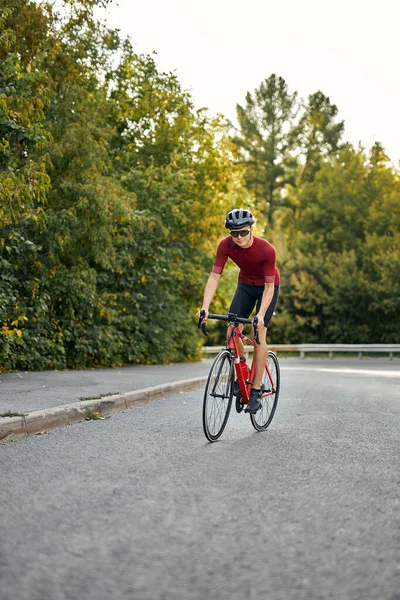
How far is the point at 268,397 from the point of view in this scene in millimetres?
8398

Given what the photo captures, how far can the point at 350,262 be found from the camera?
147 feet

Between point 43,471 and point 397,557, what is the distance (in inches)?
111

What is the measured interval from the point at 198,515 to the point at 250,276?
377 centimetres

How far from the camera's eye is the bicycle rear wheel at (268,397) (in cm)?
809

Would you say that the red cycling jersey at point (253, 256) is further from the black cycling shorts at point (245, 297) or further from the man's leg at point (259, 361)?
the man's leg at point (259, 361)

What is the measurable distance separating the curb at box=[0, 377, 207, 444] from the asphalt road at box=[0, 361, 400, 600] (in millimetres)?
219

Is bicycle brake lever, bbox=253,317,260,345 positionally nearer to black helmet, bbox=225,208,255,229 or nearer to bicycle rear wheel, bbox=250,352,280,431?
bicycle rear wheel, bbox=250,352,280,431

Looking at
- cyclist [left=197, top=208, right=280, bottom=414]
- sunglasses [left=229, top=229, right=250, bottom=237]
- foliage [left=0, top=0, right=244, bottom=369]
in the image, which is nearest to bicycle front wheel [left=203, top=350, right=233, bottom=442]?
cyclist [left=197, top=208, right=280, bottom=414]

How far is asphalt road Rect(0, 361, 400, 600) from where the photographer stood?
11.0 feet

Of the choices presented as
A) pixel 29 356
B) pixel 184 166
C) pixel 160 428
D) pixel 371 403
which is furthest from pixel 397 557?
pixel 184 166

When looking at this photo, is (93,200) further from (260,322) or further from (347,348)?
(347,348)

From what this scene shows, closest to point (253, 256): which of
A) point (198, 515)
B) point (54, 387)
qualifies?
point (198, 515)

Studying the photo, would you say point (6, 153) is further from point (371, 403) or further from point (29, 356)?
point (371, 403)

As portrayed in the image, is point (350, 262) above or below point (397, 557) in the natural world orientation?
above
